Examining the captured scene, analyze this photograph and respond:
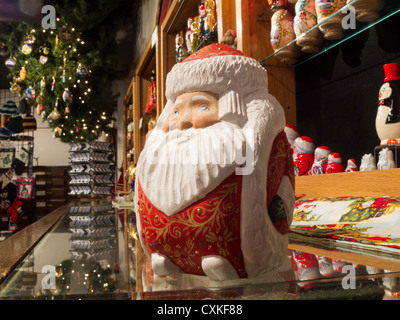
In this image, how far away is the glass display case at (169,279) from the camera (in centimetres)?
48

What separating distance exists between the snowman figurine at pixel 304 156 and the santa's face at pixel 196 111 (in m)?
1.24

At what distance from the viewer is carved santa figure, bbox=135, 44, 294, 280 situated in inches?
23.7

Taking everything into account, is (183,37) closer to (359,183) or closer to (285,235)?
(359,183)

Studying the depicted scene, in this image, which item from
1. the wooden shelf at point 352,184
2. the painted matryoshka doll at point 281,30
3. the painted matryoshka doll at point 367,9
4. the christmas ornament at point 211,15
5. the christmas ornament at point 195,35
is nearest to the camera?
the wooden shelf at point 352,184

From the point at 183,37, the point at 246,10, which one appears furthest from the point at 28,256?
the point at 183,37

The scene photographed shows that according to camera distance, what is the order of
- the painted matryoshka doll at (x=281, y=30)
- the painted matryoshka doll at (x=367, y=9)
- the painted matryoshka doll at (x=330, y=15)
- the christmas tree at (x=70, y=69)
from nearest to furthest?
the painted matryoshka doll at (x=367, y=9)
the painted matryoshka doll at (x=330, y=15)
the painted matryoshka doll at (x=281, y=30)
the christmas tree at (x=70, y=69)

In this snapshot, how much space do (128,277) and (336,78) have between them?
1662 mm

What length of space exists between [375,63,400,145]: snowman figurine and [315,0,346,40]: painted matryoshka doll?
298 millimetres

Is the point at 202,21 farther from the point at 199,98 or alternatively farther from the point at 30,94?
the point at 30,94

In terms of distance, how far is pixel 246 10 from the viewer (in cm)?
192

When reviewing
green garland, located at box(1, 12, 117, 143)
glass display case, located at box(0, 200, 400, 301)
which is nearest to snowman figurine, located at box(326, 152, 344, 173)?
glass display case, located at box(0, 200, 400, 301)

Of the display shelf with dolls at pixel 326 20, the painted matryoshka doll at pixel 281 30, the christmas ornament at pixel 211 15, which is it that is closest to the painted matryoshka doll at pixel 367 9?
the display shelf with dolls at pixel 326 20

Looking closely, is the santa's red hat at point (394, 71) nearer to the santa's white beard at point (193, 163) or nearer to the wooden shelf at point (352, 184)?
the wooden shelf at point (352, 184)

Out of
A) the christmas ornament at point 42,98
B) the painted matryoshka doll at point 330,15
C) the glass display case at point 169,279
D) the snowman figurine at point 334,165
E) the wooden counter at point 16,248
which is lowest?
the glass display case at point 169,279
